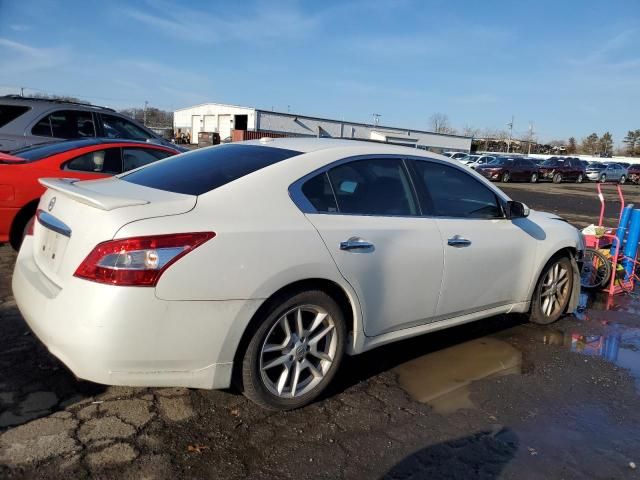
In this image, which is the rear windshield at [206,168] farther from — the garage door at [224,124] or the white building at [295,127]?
the garage door at [224,124]

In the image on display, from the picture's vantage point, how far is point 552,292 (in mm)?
5176

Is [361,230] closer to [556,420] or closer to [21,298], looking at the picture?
[556,420]

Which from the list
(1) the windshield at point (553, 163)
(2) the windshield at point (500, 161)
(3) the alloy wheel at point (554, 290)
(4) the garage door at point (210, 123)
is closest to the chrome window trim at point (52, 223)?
(3) the alloy wheel at point (554, 290)

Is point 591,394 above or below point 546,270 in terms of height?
below

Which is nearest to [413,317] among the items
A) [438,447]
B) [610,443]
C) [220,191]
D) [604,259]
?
[438,447]

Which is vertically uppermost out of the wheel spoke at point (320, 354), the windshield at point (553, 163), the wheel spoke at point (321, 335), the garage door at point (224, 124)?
the garage door at point (224, 124)

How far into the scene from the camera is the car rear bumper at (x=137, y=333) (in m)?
2.59

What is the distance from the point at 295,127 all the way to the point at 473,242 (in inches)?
2277

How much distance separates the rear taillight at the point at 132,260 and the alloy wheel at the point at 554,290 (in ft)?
12.0

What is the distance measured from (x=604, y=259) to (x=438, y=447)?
4.75 meters

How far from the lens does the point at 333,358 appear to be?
3367 mm

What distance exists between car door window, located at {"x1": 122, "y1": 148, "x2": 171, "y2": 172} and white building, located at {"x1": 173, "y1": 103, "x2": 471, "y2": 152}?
46243mm

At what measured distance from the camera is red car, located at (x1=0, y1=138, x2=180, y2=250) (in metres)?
5.38

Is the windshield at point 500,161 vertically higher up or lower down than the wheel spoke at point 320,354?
higher up
